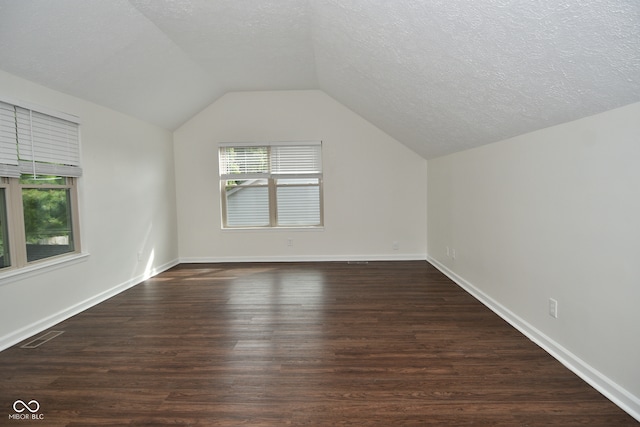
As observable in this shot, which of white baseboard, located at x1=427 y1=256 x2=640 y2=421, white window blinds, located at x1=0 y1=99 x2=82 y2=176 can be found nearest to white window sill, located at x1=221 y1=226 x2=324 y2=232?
white window blinds, located at x1=0 y1=99 x2=82 y2=176

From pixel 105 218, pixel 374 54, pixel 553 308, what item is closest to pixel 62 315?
pixel 105 218

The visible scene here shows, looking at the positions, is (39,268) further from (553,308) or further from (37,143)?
(553,308)

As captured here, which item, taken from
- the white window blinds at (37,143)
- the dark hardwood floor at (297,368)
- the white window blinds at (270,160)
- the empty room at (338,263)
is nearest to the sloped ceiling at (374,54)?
the empty room at (338,263)

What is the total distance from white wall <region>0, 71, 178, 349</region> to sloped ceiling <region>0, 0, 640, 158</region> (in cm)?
27

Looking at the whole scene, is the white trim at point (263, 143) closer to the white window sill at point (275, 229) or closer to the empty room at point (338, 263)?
the empty room at point (338, 263)

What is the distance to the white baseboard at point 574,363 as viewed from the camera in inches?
70.2

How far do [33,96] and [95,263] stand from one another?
179 cm

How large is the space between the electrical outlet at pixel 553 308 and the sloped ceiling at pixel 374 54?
1.28 metres

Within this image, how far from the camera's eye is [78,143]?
3.52 m

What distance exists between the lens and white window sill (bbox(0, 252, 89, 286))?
8.90ft

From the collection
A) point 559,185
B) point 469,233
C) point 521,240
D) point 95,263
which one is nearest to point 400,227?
point 469,233

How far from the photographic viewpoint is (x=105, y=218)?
12.9ft

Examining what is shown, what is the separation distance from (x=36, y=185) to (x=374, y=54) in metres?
3.32

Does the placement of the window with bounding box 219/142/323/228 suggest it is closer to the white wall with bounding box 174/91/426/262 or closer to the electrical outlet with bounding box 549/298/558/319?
the white wall with bounding box 174/91/426/262
